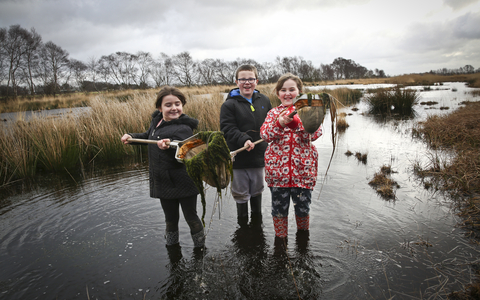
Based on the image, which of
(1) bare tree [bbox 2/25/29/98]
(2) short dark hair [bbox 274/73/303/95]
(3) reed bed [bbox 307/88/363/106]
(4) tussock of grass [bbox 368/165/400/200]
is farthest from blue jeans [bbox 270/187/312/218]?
(1) bare tree [bbox 2/25/29/98]

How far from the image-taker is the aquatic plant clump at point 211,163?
2.32m

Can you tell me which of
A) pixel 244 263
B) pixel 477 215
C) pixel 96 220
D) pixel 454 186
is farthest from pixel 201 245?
pixel 454 186

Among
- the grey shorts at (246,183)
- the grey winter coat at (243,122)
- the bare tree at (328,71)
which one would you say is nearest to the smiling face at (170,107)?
the grey winter coat at (243,122)

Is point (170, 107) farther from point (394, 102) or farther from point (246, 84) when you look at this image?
point (394, 102)

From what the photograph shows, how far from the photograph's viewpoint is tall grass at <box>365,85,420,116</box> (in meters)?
13.1

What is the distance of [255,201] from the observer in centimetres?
359

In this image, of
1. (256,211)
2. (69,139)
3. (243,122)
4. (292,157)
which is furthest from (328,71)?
(292,157)

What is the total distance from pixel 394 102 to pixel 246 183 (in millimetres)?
13673

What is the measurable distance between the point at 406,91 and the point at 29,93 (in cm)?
4312

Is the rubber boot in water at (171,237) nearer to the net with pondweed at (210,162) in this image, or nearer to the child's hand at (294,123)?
the net with pondweed at (210,162)

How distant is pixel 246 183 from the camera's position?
3.32 meters

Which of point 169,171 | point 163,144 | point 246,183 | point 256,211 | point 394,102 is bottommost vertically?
point 256,211

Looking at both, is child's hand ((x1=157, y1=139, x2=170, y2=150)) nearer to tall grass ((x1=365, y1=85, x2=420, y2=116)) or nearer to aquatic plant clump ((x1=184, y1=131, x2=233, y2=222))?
aquatic plant clump ((x1=184, y1=131, x2=233, y2=222))

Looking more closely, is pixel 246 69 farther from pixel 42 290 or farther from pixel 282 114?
pixel 42 290
